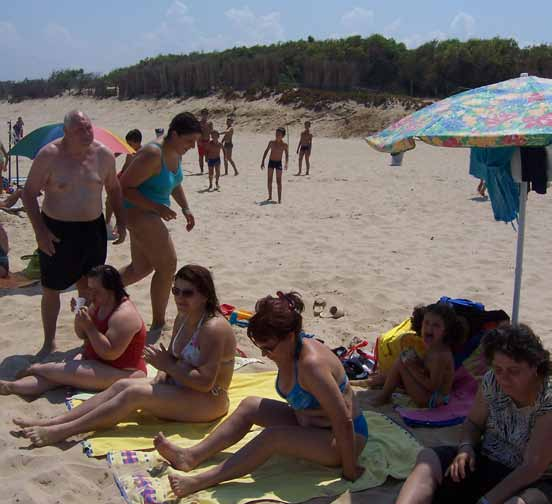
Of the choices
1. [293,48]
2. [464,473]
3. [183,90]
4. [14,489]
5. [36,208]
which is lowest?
[14,489]

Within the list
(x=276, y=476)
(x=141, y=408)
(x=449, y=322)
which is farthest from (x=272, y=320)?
(x=449, y=322)

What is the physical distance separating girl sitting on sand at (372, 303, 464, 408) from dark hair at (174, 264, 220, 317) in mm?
1241

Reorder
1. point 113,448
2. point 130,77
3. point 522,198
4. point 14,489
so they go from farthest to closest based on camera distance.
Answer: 1. point 130,77
2. point 522,198
3. point 113,448
4. point 14,489

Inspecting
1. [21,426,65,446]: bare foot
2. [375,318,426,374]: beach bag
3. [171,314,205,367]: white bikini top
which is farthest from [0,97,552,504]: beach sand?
Answer: [171,314,205,367]: white bikini top

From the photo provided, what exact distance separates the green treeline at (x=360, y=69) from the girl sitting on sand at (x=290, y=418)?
3359cm

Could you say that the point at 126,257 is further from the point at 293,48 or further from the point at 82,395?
the point at 293,48

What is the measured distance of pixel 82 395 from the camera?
3951mm

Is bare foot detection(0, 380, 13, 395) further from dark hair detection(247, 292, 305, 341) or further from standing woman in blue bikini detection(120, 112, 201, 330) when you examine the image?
dark hair detection(247, 292, 305, 341)

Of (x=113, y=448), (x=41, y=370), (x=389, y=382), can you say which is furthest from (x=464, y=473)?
(x=41, y=370)

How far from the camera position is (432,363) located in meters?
3.96

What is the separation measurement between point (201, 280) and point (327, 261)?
3919mm

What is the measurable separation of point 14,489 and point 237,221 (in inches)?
278

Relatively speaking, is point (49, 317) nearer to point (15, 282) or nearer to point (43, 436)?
point (43, 436)

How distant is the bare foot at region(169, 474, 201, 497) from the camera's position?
2.98 metres
